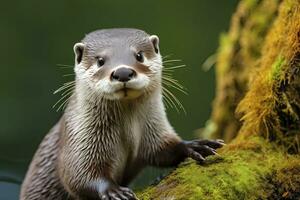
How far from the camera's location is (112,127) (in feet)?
14.6

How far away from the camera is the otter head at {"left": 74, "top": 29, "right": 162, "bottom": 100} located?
4070mm

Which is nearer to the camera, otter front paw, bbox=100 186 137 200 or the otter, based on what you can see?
otter front paw, bbox=100 186 137 200

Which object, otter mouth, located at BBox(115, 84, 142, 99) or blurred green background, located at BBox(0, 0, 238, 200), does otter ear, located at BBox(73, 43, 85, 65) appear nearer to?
otter mouth, located at BBox(115, 84, 142, 99)

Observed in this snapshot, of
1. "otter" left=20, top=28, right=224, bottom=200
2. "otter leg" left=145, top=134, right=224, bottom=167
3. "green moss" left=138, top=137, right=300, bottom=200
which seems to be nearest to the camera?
"green moss" left=138, top=137, right=300, bottom=200

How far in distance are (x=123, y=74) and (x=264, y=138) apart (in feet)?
2.89

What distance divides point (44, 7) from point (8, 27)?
512 mm

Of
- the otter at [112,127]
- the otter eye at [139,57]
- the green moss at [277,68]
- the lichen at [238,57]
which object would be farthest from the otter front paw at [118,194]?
the lichen at [238,57]

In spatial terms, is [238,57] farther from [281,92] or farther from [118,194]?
[118,194]

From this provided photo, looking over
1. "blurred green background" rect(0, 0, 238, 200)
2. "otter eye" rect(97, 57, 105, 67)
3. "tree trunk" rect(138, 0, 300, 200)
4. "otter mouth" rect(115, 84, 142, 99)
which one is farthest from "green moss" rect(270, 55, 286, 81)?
"blurred green background" rect(0, 0, 238, 200)

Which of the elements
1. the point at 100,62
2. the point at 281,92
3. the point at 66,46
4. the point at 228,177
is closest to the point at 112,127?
the point at 100,62

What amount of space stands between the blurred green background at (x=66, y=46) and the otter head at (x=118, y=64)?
153 inches

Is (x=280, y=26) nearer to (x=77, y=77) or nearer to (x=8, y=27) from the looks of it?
(x=77, y=77)

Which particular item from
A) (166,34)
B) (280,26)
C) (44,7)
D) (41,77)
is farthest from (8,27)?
(280,26)

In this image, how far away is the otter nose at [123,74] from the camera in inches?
157
